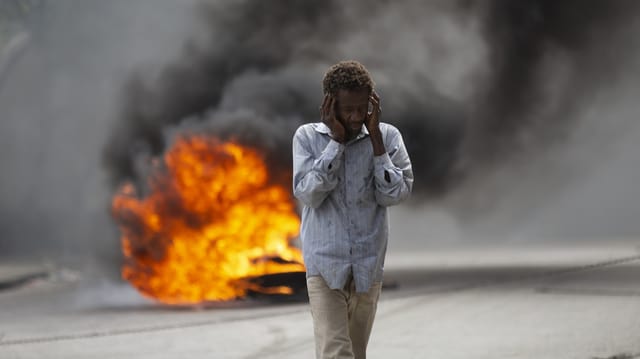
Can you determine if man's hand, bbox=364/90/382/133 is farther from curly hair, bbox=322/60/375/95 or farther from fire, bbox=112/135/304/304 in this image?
fire, bbox=112/135/304/304

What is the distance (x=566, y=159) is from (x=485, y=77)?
331 inches

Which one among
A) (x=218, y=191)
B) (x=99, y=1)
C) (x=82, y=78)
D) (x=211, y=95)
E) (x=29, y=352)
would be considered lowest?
(x=29, y=352)

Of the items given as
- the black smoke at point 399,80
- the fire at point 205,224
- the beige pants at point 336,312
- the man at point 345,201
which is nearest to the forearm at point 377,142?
the man at point 345,201

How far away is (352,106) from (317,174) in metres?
0.29

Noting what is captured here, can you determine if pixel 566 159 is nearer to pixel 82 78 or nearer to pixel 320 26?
pixel 320 26

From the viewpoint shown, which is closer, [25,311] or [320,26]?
[25,311]

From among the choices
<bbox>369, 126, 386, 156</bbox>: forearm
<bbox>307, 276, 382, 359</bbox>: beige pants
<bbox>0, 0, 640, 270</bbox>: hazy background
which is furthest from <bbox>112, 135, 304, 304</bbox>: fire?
<bbox>369, 126, 386, 156</bbox>: forearm

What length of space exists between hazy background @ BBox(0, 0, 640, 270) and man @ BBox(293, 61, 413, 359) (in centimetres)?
1004

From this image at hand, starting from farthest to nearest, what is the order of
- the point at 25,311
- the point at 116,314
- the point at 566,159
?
the point at 566,159 < the point at 25,311 < the point at 116,314

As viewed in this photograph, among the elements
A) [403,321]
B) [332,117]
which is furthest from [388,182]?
[403,321]

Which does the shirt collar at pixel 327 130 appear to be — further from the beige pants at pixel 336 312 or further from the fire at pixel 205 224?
the fire at pixel 205 224

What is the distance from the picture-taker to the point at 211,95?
52.3 ft

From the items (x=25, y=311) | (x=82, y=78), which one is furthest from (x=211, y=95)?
(x=82, y=78)

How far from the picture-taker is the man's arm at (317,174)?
362 centimetres
